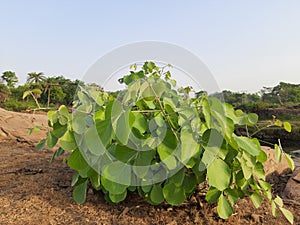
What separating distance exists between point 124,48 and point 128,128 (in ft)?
1.18

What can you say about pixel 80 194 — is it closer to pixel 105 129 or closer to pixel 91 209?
pixel 91 209

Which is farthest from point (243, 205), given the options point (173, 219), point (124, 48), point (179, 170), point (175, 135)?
point (124, 48)

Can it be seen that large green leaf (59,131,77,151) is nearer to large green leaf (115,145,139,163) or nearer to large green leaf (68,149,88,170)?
large green leaf (68,149,88,170)

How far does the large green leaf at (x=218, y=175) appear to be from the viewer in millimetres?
905

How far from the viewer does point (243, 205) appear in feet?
Result: 4.34

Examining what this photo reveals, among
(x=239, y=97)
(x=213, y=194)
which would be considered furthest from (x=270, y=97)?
(x=213, y=194)

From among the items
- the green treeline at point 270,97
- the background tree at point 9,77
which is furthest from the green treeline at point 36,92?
the green treeline at point 270,97

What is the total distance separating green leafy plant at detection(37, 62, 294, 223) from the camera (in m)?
0.85

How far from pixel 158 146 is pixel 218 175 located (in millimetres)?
214

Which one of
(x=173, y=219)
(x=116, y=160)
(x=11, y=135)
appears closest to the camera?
(x=116, y=160)

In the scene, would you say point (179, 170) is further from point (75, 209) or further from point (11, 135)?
point (11, 135)

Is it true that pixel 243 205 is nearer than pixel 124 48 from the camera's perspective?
No

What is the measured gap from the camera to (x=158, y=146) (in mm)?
904

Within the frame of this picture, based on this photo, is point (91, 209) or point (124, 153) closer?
point (124, 153)
